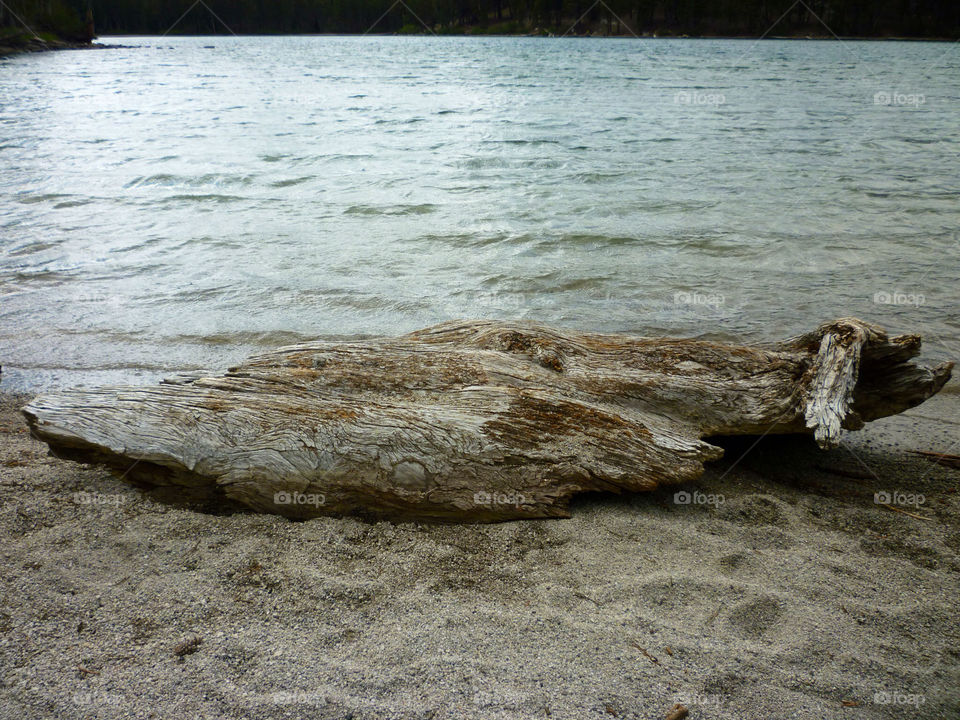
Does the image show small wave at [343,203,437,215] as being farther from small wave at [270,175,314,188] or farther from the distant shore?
the distant shore

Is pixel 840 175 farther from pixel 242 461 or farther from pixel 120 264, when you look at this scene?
pixel 242 461

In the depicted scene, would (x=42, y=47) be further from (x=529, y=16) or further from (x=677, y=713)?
(x=677, y=713)

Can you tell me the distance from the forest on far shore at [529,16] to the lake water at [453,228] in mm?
55342

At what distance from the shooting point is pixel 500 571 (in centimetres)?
268

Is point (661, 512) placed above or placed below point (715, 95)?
below

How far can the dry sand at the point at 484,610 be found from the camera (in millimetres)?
2094

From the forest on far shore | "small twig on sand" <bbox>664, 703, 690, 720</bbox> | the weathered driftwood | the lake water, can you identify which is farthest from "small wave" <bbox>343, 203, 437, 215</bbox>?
the forest on far shore

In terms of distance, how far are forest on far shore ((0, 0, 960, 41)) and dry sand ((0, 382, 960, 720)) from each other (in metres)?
70.4

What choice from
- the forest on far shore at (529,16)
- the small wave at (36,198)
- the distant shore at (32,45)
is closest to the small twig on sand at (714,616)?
the small wave at (36,198)

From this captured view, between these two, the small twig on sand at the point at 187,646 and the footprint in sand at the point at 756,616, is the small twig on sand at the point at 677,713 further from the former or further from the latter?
the small twig on sand at the point at 187,646

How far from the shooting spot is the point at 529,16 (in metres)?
105

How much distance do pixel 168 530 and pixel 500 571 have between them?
1.41 m

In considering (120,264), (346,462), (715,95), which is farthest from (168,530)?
(715,95)

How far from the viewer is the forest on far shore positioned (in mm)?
83500
